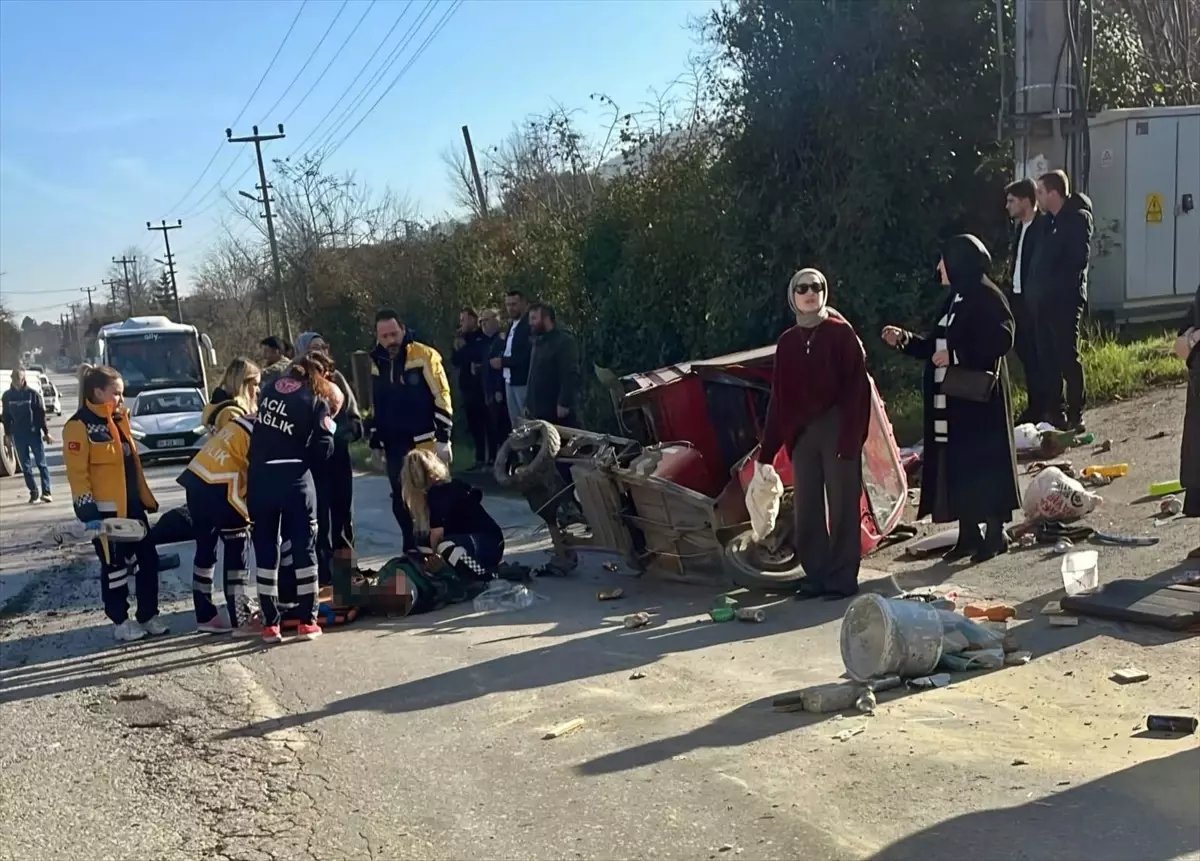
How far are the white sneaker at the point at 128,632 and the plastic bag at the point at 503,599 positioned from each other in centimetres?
218

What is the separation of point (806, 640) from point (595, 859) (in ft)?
8.58

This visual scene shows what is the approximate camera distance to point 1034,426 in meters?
10.2

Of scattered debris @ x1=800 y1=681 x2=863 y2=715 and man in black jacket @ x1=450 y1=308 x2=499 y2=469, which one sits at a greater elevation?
man in black jacket @ x1=450 y1=308 x2=499 y2=469

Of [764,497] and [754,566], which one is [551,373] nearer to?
[754,566]

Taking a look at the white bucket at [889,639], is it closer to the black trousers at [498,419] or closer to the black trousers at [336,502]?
the black trousers at [336,502]

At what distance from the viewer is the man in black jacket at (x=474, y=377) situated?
52.6 feet

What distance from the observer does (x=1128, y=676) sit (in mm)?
5281

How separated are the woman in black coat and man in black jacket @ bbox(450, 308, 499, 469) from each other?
8860 mm

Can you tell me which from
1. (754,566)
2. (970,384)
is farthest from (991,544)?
(754,566)

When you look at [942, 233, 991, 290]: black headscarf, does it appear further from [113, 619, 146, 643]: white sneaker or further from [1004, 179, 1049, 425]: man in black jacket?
[113, 619, 146, 643]: white sneaker

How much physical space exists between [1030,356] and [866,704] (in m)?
6.01

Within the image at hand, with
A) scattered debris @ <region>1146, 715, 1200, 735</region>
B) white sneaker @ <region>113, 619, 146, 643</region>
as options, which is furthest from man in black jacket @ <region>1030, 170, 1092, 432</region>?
white sneaker @ <region>113, 619, 146, 643</region>

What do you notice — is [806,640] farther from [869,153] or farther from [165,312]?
[165,312]

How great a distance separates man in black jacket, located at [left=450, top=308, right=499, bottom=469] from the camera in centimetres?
1603
